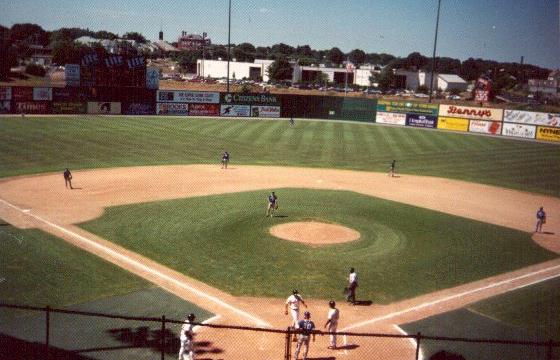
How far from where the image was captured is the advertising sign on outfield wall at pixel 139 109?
2694 inches

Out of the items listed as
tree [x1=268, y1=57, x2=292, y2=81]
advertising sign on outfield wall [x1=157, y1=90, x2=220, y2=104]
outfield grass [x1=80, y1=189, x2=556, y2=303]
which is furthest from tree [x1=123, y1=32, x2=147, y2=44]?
outfield grass [x1=80, y1=189, x2=556, y2=303]

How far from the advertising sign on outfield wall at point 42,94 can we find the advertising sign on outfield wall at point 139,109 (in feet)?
31.1

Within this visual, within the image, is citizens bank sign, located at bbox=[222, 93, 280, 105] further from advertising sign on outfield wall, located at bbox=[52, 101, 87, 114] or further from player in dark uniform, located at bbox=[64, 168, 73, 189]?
player in dark uniform, located at bbox=[64, 168, 73, 189]

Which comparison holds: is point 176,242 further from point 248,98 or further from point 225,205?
point 248,98

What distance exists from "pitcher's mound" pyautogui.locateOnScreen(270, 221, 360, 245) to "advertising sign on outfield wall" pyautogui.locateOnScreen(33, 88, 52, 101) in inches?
2003

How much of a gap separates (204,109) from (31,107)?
2264 centimetres

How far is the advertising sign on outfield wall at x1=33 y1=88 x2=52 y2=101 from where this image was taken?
2472 inches

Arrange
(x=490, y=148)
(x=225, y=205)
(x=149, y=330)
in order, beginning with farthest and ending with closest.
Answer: (x=490, y=148), (x=225, y=205), (x=149, y=330)

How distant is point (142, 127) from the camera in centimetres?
5800

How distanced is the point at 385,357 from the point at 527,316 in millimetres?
6088

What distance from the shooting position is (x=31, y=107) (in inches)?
2474

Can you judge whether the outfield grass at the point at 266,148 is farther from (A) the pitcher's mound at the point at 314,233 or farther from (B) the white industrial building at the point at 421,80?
(B) the white industrial building at the point at 421,80

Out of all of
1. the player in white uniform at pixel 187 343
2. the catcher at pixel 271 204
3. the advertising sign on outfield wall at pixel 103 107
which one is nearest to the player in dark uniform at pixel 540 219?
the catcher at pixel 271 204

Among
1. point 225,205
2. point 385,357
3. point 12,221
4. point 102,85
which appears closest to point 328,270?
point 385,357
